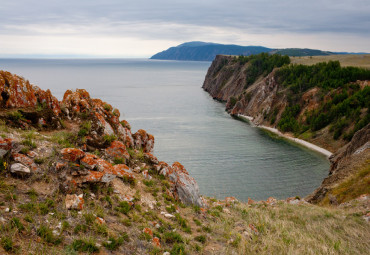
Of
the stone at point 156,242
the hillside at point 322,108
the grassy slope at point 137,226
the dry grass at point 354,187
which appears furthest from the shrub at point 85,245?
the hillside at point 322,108

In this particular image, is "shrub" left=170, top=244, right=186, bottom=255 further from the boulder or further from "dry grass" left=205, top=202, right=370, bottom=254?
the boulder

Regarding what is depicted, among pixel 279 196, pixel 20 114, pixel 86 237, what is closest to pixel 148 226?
pixel 86 237

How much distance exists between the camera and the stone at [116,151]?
1559 cm

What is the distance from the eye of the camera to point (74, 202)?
10180mm

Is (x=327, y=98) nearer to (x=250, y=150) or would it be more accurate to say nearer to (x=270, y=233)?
(x=250, y=150)

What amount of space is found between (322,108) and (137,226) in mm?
78201

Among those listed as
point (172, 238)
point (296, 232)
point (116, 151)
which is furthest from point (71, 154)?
point (296, 232)

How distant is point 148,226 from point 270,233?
6138 mm

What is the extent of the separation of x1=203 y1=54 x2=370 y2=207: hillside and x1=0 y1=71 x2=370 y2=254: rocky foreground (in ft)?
52.0

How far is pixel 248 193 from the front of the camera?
124 feet

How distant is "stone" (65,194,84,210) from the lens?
1005cm

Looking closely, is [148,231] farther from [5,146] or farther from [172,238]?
[5,146]

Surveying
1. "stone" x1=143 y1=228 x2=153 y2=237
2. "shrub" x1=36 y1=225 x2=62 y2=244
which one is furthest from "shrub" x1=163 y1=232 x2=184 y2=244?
"shrub" x1=36 y1=225 x2=62 y2=244

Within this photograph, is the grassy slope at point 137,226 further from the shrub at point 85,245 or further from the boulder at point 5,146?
the boulder at point 5,146
